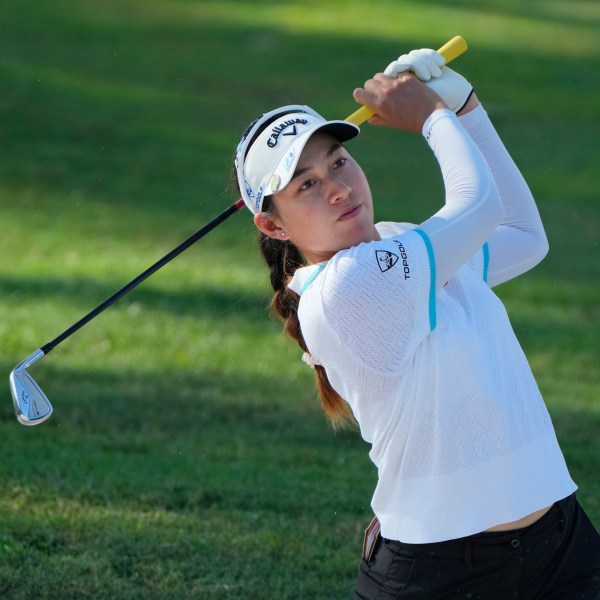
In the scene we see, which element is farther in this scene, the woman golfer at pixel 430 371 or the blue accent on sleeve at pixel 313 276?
the blue accent on sleeve at pixel 313 276

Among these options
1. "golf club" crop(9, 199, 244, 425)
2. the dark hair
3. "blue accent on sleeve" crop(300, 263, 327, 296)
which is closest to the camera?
"blue accent on sleeve" crop(300, 263, 327, 296)

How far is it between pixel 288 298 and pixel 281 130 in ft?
1.71

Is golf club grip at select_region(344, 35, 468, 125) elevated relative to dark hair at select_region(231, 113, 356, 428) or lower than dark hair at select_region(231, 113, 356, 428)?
elevated

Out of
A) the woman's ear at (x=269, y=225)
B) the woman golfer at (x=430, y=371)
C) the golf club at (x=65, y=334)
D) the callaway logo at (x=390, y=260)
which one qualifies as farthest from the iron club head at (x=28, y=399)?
the callaway logo at (x=390, y=260)

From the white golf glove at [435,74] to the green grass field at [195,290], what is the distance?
202cm

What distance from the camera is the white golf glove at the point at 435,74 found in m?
3.06

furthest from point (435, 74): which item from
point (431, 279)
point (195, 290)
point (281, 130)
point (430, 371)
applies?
point (195, 290)

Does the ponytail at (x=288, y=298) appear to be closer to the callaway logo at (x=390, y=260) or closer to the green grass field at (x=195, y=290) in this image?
the callaway logo at (x=390, y=260)

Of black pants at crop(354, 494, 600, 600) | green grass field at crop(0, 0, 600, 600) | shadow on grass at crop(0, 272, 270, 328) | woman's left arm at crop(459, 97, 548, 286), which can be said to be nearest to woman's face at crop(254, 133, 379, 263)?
woman's left arm at crop(459, 97, 548, 286)

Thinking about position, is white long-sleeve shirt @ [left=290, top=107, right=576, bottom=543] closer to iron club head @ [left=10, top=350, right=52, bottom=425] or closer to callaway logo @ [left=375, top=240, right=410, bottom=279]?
callaway logo @ [left=375, top=240, right=410, bottom=279]

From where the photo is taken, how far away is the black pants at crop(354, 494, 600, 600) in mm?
2791

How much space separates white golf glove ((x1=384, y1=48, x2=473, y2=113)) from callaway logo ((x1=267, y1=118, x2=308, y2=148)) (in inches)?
10.2

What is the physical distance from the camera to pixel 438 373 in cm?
273

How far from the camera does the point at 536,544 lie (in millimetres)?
2820
